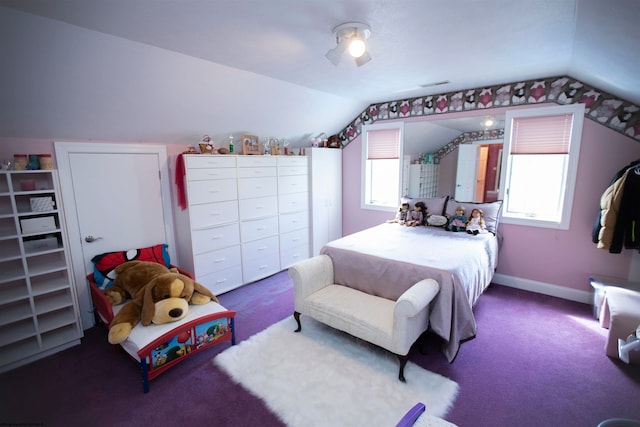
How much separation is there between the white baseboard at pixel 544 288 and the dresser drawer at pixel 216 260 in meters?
3.46

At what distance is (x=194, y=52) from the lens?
250cm

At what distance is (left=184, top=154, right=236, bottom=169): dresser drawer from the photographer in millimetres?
3229

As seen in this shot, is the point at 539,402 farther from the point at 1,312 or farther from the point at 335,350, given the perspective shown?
the point at 1,312

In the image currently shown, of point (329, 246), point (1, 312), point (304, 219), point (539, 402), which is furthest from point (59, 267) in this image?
point (539, 402)

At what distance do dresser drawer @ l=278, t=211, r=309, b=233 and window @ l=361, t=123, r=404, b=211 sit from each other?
3.62 ft

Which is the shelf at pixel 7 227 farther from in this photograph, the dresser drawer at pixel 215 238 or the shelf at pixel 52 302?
the dresser drawer at pixel 215 238

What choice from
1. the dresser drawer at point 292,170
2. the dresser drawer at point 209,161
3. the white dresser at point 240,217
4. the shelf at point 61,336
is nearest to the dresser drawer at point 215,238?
the white dresser at point 240,217

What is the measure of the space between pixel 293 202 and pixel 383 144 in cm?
177

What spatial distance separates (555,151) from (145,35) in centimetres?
427

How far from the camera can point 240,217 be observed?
3.78 metres

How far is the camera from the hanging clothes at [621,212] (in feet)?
8.90

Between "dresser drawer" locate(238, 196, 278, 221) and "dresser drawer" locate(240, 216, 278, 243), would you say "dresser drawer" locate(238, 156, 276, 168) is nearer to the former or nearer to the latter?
"dresser drawer" locate(238, 196, 278, 221)

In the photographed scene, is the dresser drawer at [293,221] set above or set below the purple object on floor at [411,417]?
above

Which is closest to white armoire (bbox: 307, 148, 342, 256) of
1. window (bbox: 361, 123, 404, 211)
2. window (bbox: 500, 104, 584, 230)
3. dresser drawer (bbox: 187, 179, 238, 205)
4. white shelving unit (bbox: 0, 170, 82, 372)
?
window (bbox: 361, 123, 404, 211)
